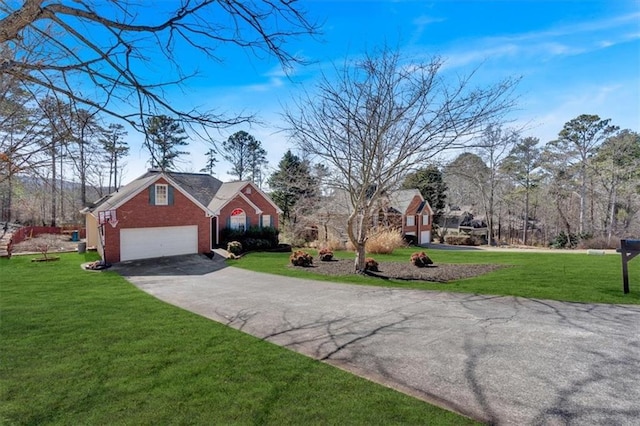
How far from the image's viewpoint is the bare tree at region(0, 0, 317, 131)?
3443 mm

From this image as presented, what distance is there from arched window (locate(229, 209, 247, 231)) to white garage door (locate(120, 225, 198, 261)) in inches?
179

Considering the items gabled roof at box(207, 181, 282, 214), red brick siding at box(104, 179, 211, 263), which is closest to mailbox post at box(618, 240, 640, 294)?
red brick siding at box(104, 179, 211, 263)

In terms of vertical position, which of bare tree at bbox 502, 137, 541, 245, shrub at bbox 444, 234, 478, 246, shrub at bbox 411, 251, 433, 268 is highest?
bare tree at bbox 502, 137, 541, 245

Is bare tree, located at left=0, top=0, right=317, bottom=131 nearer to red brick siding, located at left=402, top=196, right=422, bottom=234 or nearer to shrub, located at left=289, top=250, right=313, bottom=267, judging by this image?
shrub, located at left=289, top=250, right=313, bottom=267

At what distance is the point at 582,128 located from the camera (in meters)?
31.2

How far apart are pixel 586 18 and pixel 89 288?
15315 mm

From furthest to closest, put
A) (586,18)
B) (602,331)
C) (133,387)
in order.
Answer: (586,18) < (602,331) < (133,387)

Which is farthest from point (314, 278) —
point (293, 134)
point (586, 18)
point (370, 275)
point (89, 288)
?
point (586, 18)

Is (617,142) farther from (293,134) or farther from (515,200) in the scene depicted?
(293,134)

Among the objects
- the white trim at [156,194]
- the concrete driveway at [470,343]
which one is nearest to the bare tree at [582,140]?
the concrete driveway at [470,343]

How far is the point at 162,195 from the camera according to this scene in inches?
695

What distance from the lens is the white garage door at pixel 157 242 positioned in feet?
54.3

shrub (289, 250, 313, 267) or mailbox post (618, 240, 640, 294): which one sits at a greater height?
mailbox post (618, 240, 640, 294)

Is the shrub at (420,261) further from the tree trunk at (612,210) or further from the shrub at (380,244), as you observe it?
the tree trunk at (612,210)
